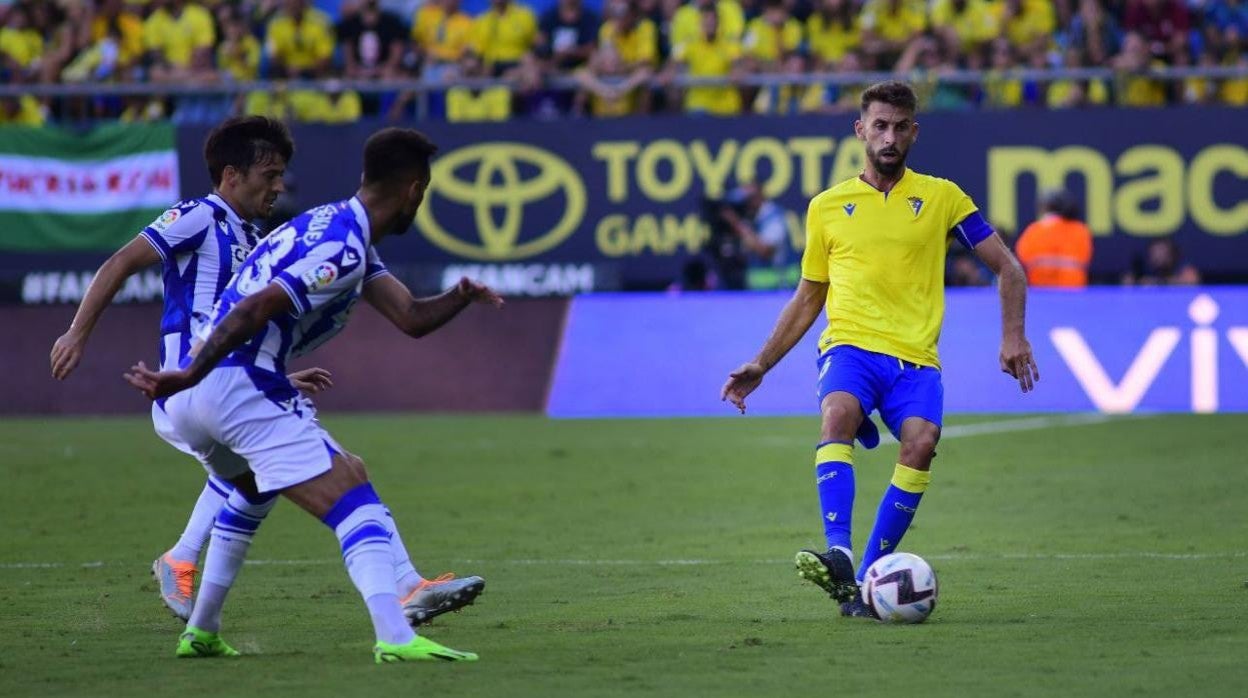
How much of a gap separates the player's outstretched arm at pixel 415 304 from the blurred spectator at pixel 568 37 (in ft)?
51.4

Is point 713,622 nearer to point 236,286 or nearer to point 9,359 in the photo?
point 236,286

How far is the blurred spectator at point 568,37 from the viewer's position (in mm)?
22656

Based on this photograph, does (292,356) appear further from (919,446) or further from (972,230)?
(972,230)

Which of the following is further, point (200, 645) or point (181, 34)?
point (181, 34)

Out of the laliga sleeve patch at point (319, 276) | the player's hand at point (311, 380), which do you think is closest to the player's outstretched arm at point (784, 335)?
the player's hand at point (311, 380)

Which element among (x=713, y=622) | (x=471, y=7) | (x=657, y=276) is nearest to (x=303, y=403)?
(x=713, y=622)

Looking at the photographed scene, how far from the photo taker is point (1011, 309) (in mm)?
8328

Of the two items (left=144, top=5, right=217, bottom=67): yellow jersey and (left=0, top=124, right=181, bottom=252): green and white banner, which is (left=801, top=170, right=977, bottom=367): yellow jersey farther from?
(left=144, top=5, right=217, bottom=67): yellow jersey

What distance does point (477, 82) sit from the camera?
72.3 feet

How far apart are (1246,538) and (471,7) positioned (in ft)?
49.9

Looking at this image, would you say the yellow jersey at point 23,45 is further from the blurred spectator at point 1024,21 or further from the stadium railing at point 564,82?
the blurred spectator at point 1024,21

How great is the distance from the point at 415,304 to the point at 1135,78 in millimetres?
15690

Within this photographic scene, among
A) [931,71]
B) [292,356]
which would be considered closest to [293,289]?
[292,356]

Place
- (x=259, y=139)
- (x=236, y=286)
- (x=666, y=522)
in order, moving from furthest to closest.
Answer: (x=666, y=522) < (x=259, y=139) < (x=236, y=286)
